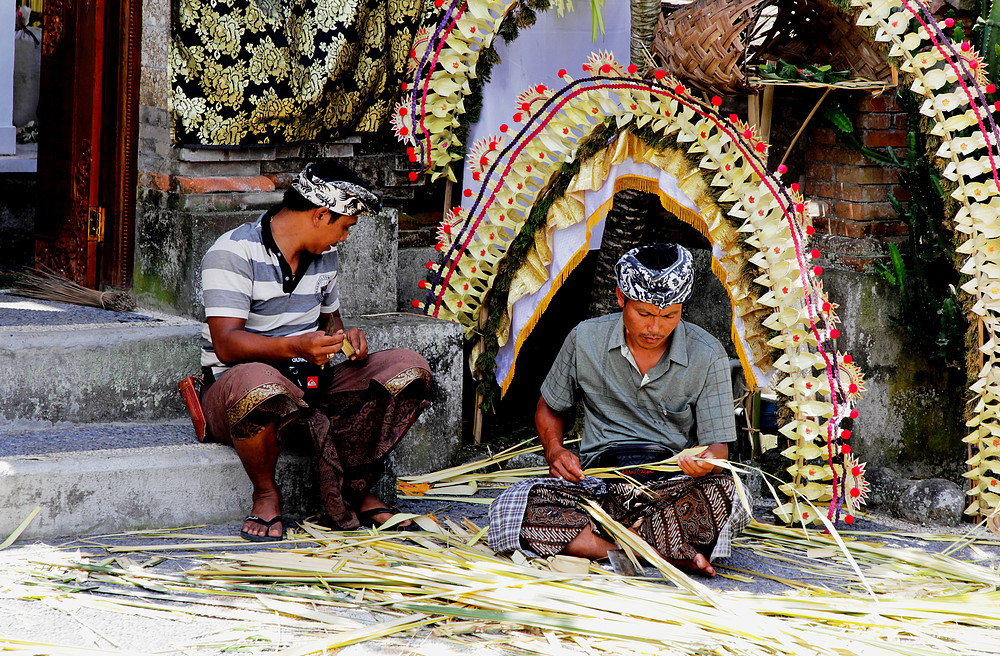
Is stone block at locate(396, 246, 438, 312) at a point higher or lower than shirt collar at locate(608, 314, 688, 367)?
higher

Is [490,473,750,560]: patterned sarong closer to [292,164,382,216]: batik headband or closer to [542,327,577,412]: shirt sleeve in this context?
[542,327,577,412]: shirt sleeve

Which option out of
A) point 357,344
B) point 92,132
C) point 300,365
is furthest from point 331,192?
point 92,132

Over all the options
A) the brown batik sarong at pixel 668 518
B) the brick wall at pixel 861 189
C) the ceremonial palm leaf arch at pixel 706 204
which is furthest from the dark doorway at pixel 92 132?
the brick wall at pixel 861 189

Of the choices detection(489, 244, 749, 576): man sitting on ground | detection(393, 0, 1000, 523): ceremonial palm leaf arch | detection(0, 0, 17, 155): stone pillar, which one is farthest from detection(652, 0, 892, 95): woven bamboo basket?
detection(0, 0, 17, 155): stone pillar

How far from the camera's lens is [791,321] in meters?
4.31

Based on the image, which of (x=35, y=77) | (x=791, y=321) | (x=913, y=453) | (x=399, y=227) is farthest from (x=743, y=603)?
(x=35, y=77)

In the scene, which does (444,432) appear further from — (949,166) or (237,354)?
(949,166)

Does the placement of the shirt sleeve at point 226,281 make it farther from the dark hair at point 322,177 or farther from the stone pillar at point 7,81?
the stone pillar at point 7,81

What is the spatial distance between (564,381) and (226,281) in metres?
1.30

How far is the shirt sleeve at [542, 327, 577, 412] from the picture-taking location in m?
4.11

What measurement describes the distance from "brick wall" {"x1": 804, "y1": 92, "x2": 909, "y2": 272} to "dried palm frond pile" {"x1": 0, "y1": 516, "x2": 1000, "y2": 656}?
1.62 metres

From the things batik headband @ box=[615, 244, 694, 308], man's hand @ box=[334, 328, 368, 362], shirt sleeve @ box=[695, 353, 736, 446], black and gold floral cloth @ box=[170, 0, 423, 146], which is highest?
black and gold floral cloth @ box=[170, 0, 423, 146]

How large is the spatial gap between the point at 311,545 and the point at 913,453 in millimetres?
2731

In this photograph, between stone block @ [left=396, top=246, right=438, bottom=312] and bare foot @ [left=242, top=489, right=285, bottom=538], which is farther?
stone block @ [left=396, top=246, right=438, bottom=312]
